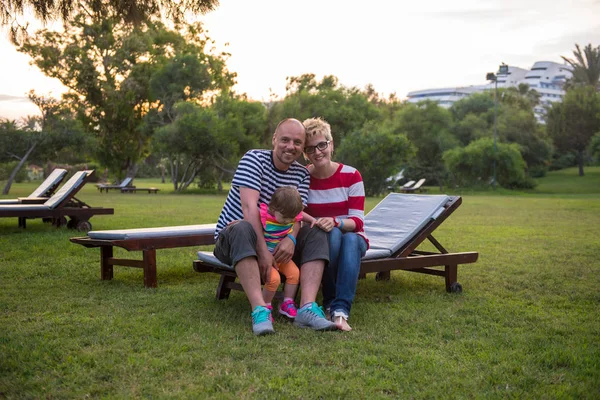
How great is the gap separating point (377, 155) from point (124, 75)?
1746 centimetres

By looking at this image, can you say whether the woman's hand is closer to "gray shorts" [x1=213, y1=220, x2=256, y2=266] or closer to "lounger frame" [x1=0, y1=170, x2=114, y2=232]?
"gray shorts" [x1=213, y1=220, x2=256, y2=266]

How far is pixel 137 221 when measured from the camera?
1291cm

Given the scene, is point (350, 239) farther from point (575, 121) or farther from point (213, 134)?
point (575, 121)

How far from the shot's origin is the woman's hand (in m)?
4.51

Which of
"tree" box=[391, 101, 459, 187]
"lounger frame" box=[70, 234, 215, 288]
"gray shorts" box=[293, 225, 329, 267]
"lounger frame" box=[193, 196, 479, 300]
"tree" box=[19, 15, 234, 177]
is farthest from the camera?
"tree" box=[391, 101, 459, 187]

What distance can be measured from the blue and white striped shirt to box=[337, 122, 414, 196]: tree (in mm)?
22992

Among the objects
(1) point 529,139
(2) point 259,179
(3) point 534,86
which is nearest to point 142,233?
(2) point 259,179

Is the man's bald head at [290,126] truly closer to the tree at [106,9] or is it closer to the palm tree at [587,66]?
the tree at [106,9]

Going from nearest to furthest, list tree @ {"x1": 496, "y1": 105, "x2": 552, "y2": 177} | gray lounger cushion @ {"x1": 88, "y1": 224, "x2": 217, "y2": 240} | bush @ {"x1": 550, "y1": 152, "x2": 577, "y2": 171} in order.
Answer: gray lounger cushion @ {"x1": 88, "y1": 224, "x2": 217, "y2": 240}
tree @ {"x1": 496, "y1": 105, "x2": 552, "y2": 177}
bush @ {"x1": 550, "y1": 152, "x2": 577, "y2": 171}

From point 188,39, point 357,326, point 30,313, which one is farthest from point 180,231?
point 188,39

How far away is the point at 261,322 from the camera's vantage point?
4086 mm

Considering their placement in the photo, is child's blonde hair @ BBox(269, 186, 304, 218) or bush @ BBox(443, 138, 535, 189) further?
bush @ BBox(443, 138, 535, 189)

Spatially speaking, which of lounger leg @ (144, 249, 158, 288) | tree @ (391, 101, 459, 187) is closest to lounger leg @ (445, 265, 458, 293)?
lounger leg @ (144, 249, 158, 288)

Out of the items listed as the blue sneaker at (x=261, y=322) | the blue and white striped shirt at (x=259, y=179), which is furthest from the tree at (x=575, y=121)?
the blue sneaker at (x=261, y=322)
